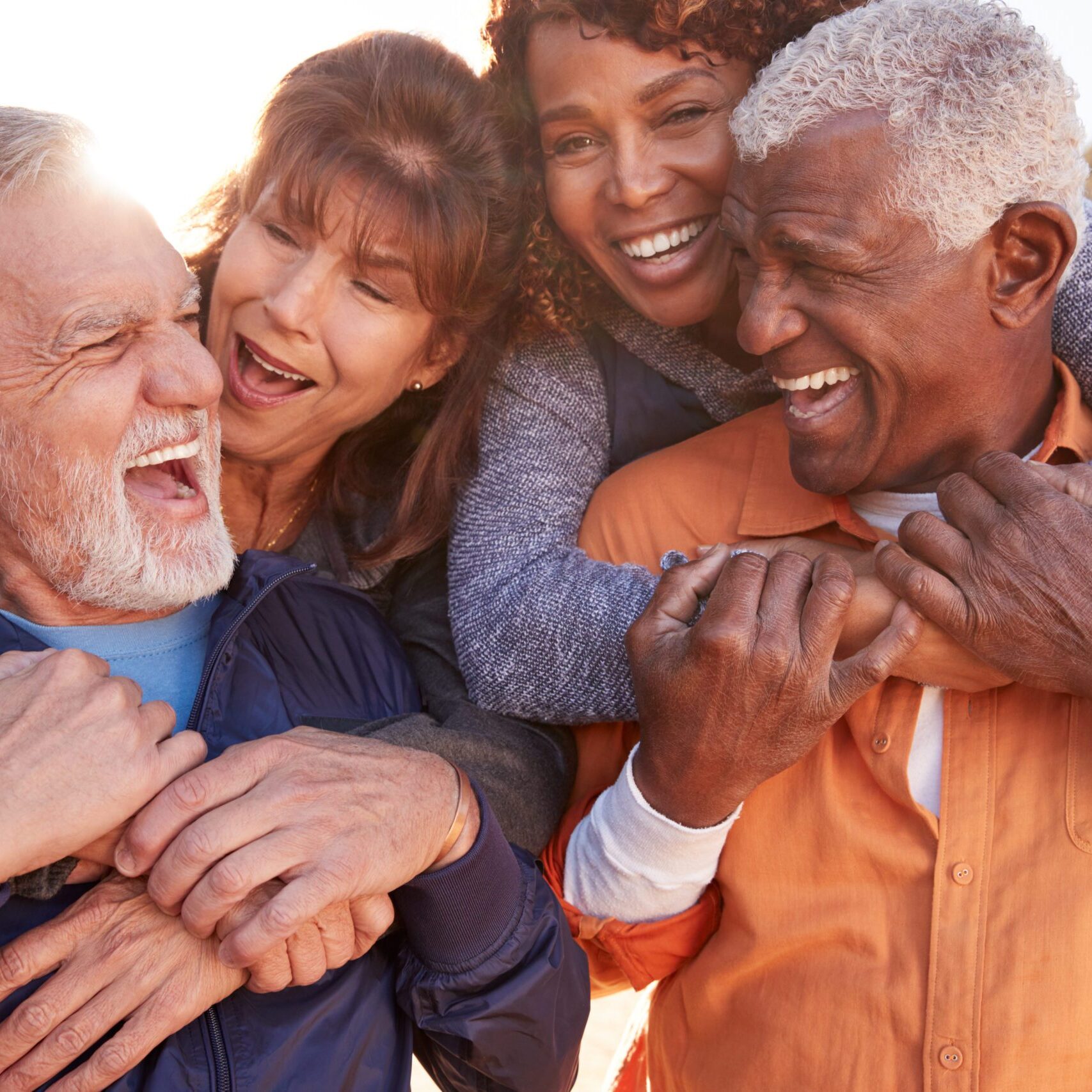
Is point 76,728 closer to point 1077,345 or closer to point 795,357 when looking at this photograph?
point 795,357

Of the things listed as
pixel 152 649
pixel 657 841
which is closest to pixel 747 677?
pixel 657 841

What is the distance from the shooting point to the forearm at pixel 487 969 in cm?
210

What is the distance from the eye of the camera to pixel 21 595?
225cm

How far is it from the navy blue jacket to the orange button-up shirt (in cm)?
24

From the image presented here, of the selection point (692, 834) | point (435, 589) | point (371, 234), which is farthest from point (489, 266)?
point (692, 834)

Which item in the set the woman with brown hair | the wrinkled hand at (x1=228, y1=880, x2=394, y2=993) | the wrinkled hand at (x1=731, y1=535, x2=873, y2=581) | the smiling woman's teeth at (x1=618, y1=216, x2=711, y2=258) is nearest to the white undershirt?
the wrinkled hand at (x1=731, y1=535, x2=873, y2=581)

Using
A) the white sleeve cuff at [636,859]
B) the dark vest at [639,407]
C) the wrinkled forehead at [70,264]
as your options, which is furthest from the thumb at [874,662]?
the wrinkled forehead at [70,264]

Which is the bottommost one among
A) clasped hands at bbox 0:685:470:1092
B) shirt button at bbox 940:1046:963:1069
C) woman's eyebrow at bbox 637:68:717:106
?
shirt button at bbox 940:1046:963:1069

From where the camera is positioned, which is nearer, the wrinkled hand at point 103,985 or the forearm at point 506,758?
the wrinkled hand at point 103,985

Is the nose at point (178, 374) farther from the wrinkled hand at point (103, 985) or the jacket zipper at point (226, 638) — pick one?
the wrinkled hand at point (103, 985)

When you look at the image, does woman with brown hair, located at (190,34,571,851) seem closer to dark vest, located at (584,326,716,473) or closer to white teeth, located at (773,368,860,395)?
dark vest, located at (584,326,716,473)

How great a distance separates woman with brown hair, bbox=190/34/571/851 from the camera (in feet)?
8.71

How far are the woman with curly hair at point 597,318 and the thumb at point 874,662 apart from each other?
20.0 inches

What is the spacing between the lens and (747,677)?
2.00 meters
